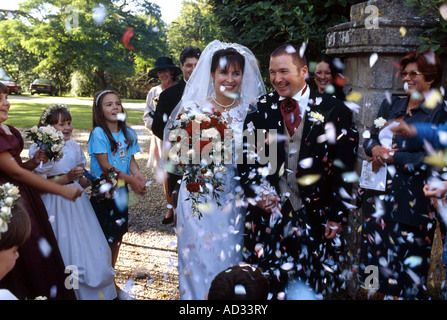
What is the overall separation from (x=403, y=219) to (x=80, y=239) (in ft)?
8.71

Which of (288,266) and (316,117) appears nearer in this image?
(316,117)

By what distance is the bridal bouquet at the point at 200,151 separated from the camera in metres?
3.03

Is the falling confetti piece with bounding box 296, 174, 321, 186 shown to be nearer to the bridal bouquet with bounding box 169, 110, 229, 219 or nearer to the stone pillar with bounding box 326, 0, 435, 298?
the bridal bouquet with bounding box 169, 110, 229, 219

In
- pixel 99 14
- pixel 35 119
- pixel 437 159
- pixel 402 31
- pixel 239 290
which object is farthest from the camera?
pixel 99 14

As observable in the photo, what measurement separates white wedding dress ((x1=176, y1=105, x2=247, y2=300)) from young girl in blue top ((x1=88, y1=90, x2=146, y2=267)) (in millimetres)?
668

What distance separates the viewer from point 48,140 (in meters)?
3.16

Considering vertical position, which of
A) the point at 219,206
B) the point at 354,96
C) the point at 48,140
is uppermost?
the point at 354,96

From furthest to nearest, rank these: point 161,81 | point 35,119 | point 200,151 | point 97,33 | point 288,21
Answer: point 97,33, point 35,119, point 161,81, point 288,21, point 200,151

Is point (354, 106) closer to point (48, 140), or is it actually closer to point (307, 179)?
point (307, 179)

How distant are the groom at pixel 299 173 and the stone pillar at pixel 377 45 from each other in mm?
555

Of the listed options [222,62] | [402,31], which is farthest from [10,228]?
[402,31]

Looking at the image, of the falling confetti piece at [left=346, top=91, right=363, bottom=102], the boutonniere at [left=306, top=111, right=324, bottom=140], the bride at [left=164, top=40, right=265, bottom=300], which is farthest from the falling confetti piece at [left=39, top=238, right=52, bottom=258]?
the falling confetti piece at [left=346, top=91, right=363, bottom=102]
